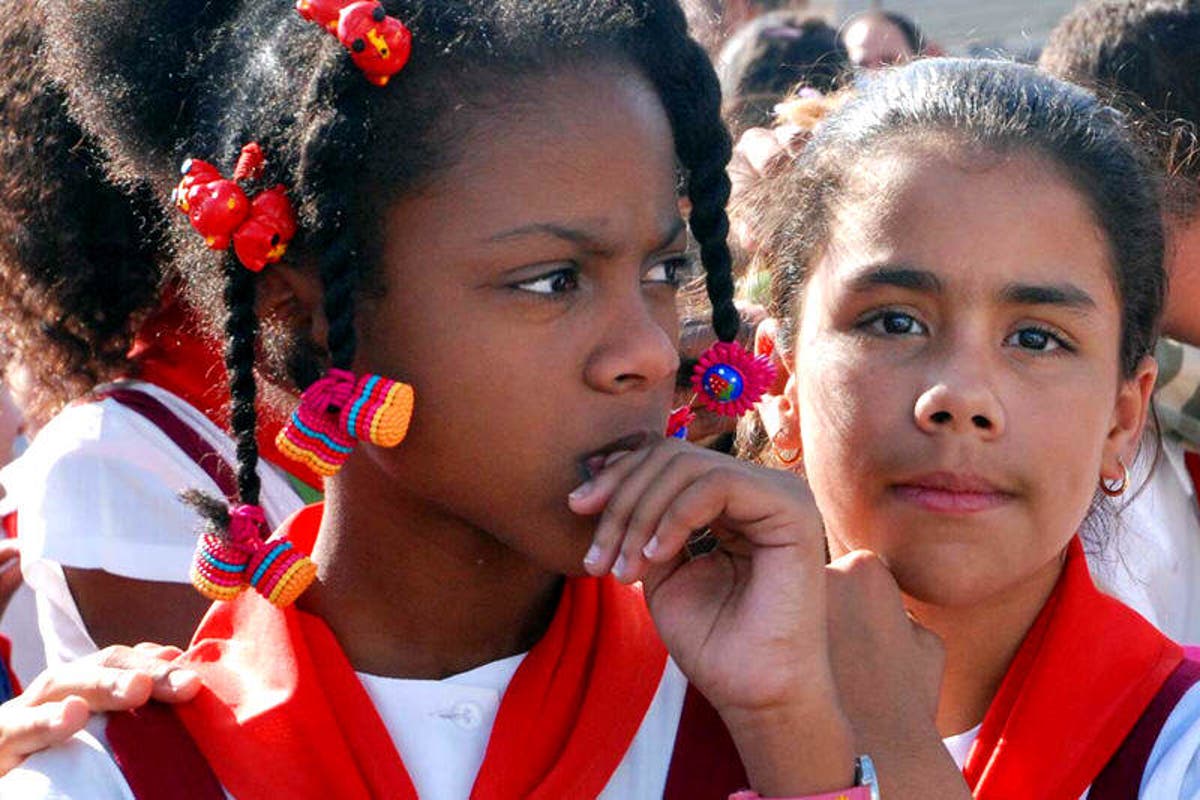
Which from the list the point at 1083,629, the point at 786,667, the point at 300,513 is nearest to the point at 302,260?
the point at 300,513

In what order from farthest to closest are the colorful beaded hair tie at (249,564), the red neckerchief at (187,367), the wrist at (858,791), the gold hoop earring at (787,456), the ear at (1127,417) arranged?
1. the red neckerchief at (187,367)
2. the gold hoop earring at (787,456)
3. the ear at (1127,417)
4. the colorful beaded hair tie at (249,564)
5. the wrist at (858,791)

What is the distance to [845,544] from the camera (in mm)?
2201

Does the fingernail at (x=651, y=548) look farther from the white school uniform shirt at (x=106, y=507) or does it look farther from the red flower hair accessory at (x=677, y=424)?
the white school uniform shirt at (x=106, y=507)

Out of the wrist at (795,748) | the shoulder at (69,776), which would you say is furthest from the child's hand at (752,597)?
the shoulder at (69,776)

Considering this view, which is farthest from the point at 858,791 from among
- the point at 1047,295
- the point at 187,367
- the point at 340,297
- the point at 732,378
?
the point at 187,367

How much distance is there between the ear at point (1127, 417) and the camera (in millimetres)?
2279

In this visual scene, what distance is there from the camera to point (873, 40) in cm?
612

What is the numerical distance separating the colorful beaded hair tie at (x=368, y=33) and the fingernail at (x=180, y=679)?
676 millimetres

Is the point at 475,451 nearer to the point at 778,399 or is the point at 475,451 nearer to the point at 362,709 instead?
the point at 362,709

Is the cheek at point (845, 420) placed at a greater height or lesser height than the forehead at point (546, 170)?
lesser

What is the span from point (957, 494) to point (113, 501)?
1.31 m

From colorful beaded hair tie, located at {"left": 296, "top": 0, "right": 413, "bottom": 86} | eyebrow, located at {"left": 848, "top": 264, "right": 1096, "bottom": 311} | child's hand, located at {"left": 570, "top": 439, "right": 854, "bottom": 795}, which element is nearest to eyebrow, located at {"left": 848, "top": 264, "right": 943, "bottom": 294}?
eyebrow, located at {"left": 848, "top": 264, "right": 1096, "bottom": 311}

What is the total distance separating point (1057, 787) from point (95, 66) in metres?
1.44

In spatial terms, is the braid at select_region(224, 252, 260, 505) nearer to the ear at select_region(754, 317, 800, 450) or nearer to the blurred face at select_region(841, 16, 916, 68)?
the ear at select_region(754, 317, 800, 450)
